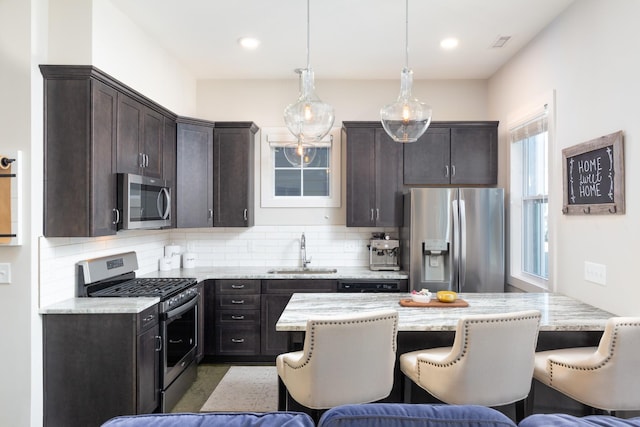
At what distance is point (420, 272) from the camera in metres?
4.09

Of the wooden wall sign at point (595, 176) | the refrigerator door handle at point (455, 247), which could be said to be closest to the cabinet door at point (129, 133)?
the refrigerator door handle at point (455, 247)

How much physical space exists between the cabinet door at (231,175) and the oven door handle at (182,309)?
3.27 feet

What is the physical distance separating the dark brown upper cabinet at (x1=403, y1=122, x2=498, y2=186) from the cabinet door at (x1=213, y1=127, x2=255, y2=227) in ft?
5.48

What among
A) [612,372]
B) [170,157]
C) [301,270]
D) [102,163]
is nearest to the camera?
[612,372]

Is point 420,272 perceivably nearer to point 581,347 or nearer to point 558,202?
point 558,202

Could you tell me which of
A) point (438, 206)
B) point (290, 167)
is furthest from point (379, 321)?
point (290, 167)

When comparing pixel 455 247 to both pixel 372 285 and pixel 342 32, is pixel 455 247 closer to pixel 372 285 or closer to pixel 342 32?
pixel 372 285

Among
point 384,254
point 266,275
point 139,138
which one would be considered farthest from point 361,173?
point 139,138

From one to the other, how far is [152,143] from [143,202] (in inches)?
23.3

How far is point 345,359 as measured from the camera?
6.41 ft

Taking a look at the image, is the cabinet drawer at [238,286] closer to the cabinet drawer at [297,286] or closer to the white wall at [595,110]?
the cabinet drawer at [297,286]

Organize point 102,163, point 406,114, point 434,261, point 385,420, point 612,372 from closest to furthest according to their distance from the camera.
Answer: point 385,420
point 612,372
point 406,114
point 102,163
point 434,261

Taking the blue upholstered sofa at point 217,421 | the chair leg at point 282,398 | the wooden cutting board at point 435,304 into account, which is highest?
the wooden cutting board at point 435,304

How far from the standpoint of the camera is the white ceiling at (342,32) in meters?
3.13
